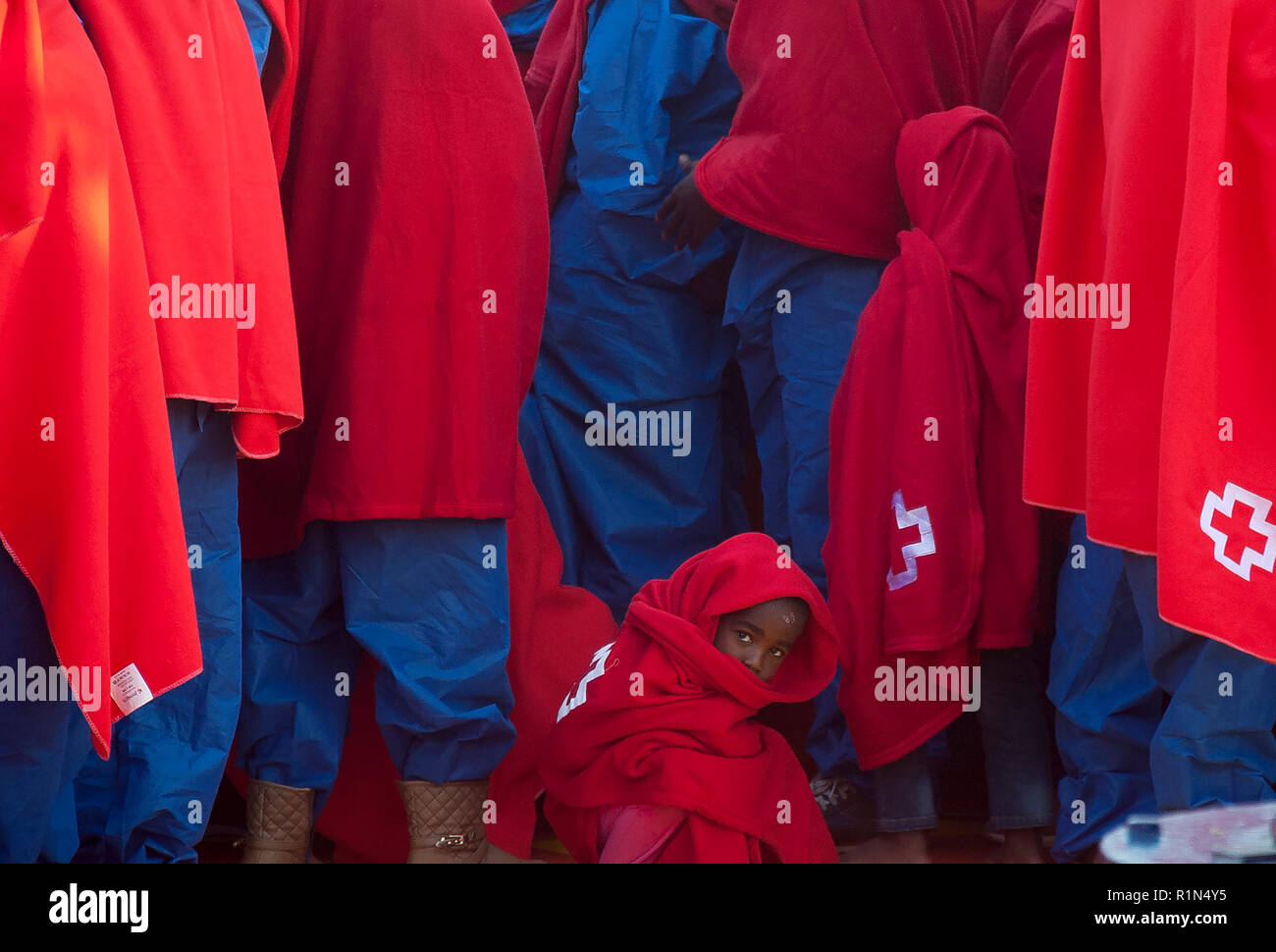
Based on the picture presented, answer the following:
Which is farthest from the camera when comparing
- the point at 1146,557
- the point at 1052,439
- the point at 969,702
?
the point at 969,702

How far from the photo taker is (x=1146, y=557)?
1852 mm

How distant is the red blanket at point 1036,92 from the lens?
252 centimetres

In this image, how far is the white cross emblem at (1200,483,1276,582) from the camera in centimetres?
169

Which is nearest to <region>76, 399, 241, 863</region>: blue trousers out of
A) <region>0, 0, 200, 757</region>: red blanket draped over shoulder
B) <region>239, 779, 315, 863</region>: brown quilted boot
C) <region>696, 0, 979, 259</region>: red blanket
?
<region>0, 0, 200, 757</region>: red blanket draped over shoulder

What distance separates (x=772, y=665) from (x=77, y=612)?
977mm

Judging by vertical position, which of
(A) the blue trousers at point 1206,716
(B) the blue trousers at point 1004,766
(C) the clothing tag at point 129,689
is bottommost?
(B) the blue trousers at point 1004,766

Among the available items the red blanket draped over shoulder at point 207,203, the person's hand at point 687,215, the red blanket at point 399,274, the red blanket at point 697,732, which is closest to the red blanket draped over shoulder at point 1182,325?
the red blanket at point 697,732

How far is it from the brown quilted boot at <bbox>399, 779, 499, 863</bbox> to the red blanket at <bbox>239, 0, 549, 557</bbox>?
397mm

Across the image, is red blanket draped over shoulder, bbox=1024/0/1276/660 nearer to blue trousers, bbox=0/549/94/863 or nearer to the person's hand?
the person's hand

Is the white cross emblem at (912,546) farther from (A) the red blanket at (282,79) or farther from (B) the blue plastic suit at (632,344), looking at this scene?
(A) the red blanket at (282,79)

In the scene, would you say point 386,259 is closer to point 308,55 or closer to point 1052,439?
point 308,55

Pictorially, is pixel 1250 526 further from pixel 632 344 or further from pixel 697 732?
pixel 632 344

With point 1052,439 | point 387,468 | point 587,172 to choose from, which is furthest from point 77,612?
point 587,172

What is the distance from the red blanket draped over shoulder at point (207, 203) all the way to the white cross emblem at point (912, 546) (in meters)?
0.95
